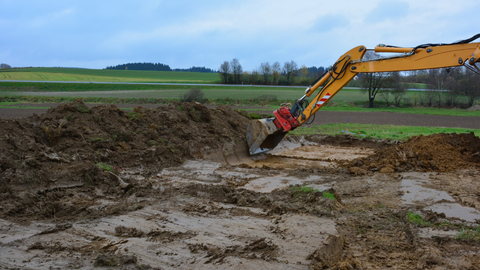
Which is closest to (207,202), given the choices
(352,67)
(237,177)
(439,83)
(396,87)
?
(237,177)

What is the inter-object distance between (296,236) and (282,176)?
3.93 m

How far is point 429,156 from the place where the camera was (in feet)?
29.3

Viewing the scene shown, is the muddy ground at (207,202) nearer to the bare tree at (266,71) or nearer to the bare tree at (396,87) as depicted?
the bare tree at (396,87)

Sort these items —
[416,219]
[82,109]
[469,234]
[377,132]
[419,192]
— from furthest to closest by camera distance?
[377,132] < [82,109] < [419,192] < [416,219] < [469,234]

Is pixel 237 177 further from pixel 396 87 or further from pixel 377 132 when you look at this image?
pixel 396 87

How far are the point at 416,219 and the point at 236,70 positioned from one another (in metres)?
65.3

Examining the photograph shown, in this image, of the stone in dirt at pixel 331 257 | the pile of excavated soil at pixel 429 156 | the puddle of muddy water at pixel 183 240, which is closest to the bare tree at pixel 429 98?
the pile of excavated soil at pixel 429 156

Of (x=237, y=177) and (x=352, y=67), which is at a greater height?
(x=352, y=67)

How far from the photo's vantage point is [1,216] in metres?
5.52

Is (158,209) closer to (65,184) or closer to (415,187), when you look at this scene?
(65,184)

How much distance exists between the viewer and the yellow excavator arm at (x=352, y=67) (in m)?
8.25

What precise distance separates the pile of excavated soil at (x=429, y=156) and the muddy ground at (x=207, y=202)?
34 mm

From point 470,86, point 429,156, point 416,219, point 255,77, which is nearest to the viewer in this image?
point 416,219

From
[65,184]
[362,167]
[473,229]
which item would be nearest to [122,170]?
[65,184]
